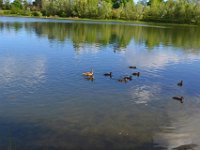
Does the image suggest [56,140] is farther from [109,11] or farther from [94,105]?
[109,11]

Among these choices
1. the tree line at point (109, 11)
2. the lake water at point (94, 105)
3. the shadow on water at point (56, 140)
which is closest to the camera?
the shadow on water at point (56, 140)

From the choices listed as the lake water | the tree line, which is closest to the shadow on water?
the lake water

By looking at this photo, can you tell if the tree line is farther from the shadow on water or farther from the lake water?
the shadow on water

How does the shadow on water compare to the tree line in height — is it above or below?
below

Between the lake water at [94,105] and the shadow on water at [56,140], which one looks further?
the lake water at [94,105]

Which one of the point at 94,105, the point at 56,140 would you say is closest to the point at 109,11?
the point at 94,105

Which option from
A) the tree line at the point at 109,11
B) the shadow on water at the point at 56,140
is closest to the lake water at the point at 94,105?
the shadow on water at the point at 56,140

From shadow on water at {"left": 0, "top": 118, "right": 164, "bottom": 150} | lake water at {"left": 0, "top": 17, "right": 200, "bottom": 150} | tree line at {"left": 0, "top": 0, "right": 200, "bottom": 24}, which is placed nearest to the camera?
shadow on water at {"left": 0, "top": 118, "right": 164, "bottom": 150}

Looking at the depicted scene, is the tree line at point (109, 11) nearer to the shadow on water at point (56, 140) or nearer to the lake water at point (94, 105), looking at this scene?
the lake water at point (94, 105)

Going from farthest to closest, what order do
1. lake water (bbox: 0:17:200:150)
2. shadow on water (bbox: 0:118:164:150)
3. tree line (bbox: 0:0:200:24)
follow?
1. tree line (bbox: 0:0:200:24)
2. lake water (bbox: 0:17:200:150)
3. shadow on water (bbox: 0:118:164:150)

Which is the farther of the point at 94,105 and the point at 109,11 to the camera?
the point at 109,11

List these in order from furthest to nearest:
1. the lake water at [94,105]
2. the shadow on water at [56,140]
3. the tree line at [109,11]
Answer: the tree line at [109,11]
the lake water at [94,105]
the shadow on water at [56,140]

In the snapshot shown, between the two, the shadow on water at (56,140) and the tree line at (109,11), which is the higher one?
the tree line at (109,11)

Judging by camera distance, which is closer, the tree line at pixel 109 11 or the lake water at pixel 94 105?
the lake water at pixel 94 105
